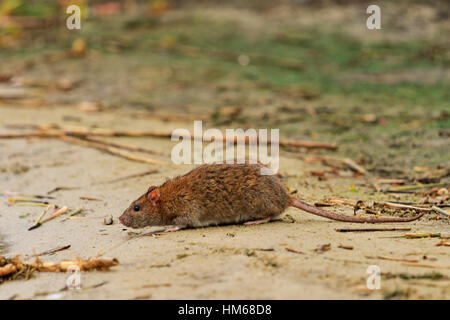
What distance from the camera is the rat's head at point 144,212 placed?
5285 mm

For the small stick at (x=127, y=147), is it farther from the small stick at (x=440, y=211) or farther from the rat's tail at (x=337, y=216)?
the small stick at (x=440, y=211)

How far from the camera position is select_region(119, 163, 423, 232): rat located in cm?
514

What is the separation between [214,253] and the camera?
4.20m

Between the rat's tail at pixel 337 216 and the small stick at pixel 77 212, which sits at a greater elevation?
the rat's tail at pixel 337 216

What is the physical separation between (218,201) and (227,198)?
0.25 feet

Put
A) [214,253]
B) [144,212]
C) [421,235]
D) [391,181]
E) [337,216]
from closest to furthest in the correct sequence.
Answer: [214,253] → [421,235] → [337,216] → [144,212] → [391,181]

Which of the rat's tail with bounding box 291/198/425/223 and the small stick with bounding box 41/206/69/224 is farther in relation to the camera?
the small stick with bounding box 41/206/69/224

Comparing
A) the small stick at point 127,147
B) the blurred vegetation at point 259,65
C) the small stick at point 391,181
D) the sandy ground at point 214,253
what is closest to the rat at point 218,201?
the sandy ground at point 214,253

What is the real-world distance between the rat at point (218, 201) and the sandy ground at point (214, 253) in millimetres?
107

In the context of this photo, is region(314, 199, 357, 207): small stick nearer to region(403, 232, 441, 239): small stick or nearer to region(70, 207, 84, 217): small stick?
region(403, 232, 441, 239): small stick

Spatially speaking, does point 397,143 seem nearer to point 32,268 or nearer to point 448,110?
point 448,110

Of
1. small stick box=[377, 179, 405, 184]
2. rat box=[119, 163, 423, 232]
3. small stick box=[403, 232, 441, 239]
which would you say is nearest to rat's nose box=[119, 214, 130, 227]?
rat box=[119, 163, 423, 232]

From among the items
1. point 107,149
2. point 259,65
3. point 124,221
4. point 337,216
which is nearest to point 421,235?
point 337,216

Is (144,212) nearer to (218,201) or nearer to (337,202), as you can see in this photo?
(218,201)
